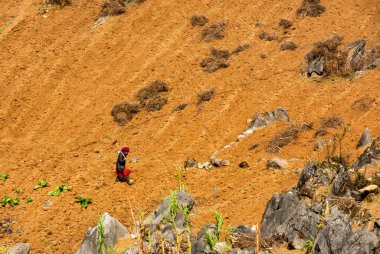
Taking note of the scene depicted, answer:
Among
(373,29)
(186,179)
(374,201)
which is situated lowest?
(373,29)

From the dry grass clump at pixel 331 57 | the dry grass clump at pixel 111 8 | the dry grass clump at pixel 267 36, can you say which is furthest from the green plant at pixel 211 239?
the dry grass clump at pixel 111 8

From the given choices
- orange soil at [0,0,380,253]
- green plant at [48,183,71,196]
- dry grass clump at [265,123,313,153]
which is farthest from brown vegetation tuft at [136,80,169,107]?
dry grass clump at [265,123,313,153]

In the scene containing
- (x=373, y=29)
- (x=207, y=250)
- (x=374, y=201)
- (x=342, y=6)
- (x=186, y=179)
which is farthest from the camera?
(x=342, y=6)

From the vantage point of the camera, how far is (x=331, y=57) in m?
21.6

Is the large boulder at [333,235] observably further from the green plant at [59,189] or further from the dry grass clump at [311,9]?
the dry grass clump at [311,9]

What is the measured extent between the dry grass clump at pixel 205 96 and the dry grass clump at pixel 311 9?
790 centimetres

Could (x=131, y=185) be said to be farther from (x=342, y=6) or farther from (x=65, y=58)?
(x=342, y=6)

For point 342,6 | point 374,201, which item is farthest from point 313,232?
point 342,6

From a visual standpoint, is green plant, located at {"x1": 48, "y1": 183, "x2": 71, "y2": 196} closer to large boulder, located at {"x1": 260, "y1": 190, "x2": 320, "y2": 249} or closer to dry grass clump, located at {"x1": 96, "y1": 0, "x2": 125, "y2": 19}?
large boulder, located at {"x1": 260, "y1": 190, "x2": 320, "y2": 249}

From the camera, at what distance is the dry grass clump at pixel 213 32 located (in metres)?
26.4

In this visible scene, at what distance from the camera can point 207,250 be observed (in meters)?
9.74

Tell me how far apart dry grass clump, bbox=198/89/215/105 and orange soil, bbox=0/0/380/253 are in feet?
0.90

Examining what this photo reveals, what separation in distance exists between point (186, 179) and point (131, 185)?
1913 mm

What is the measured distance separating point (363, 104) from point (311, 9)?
9.90 metres
